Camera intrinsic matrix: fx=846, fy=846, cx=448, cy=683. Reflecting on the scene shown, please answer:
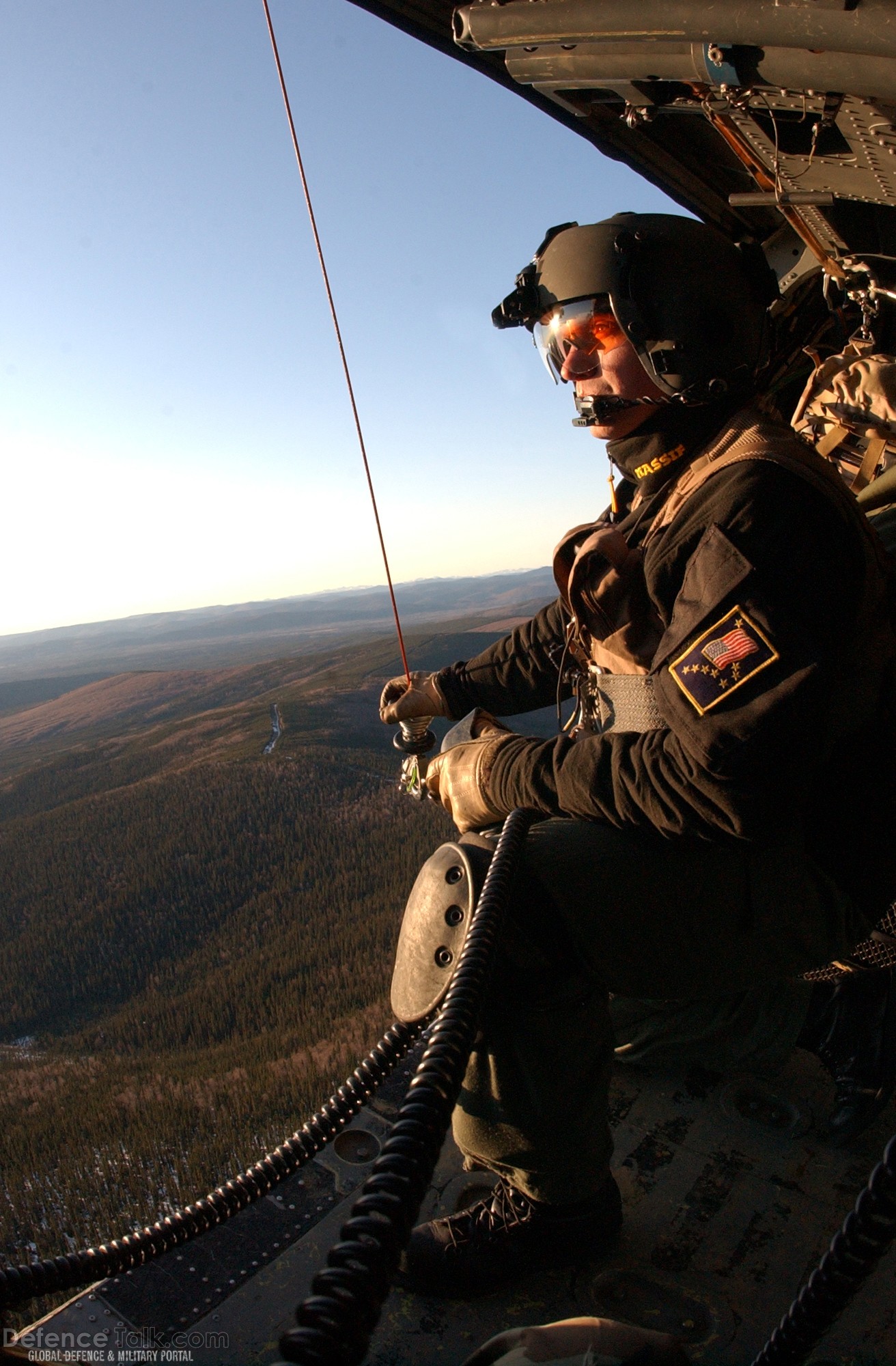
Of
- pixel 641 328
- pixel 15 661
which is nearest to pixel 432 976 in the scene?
pixel 641 328

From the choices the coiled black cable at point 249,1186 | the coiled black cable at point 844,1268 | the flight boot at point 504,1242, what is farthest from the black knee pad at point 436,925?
the coiled black cable at point 844,1268

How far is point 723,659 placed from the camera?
1558mm

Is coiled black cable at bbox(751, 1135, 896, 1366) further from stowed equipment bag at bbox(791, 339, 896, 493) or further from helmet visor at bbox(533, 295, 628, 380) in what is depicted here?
stowed equipment bag at bbox(791, 339, 896, 493)

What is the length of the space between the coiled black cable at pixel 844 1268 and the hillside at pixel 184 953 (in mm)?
2731

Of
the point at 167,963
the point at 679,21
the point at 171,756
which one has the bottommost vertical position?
the point at 167,963

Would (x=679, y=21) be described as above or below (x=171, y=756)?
above

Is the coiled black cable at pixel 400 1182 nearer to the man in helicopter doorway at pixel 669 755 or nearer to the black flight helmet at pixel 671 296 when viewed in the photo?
the man in helicopter doorway at pixel 669 755

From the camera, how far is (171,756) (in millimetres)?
14773

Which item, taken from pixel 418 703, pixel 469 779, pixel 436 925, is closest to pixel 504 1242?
pixel 436 925

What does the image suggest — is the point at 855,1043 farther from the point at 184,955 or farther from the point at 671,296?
the point at 184,955

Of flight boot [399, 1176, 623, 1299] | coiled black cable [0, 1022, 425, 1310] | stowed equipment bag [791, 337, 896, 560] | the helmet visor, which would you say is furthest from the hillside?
stowed equipment bag [791, 337, 896, 560]

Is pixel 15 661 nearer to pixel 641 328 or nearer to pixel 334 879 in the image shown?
pixel 334 879

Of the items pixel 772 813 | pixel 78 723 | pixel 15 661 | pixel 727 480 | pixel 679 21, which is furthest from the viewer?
pixel 15 661

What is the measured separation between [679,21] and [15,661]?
84.8 metres
